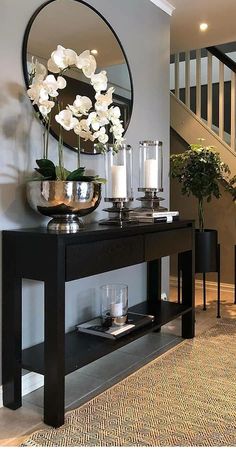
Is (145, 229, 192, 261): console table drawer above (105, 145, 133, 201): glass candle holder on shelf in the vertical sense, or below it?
below

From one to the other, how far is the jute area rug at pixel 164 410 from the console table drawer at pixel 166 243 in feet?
2.04

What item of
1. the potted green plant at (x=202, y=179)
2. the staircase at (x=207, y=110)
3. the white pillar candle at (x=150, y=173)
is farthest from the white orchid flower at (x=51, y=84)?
the staircase at (x=207, y=110)

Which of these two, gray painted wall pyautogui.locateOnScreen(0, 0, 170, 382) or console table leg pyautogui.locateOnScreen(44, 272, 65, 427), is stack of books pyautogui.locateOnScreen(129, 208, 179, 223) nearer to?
gray painted wall pyautogui.locateOnScreen(0, 0, 170, 382)

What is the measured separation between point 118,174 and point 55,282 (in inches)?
35.1

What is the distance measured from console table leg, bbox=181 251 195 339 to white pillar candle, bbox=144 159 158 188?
55cm

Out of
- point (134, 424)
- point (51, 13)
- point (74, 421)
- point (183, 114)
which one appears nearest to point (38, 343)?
point (74, 421)

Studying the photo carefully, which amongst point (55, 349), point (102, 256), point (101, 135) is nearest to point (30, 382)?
point (55, 349)

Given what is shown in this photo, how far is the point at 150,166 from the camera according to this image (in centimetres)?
260

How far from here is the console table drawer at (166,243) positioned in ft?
7.55

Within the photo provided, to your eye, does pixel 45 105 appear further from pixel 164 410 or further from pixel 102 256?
pixel 164 410

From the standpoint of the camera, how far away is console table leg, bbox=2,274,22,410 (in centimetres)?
187

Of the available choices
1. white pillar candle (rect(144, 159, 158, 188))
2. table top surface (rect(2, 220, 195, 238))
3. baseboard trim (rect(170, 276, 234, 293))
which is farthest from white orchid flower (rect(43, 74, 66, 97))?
baseboard trim (rect(170, 276, 234, 293))

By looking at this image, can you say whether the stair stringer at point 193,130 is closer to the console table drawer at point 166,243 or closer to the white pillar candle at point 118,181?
the console table drawer at point 166,243

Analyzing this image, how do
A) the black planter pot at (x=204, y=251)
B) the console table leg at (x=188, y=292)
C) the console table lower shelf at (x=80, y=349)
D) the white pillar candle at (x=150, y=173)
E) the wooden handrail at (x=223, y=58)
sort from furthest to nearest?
1. the wooden handrail at (x=223, y=58)
2. the black planter pot at (x=204, y=251)
3. the console table leg at (x=188, y=292)
4. the white pillar candle at (x=150, y=173)
5. the console table lower shelf at (x=80, y=349)
